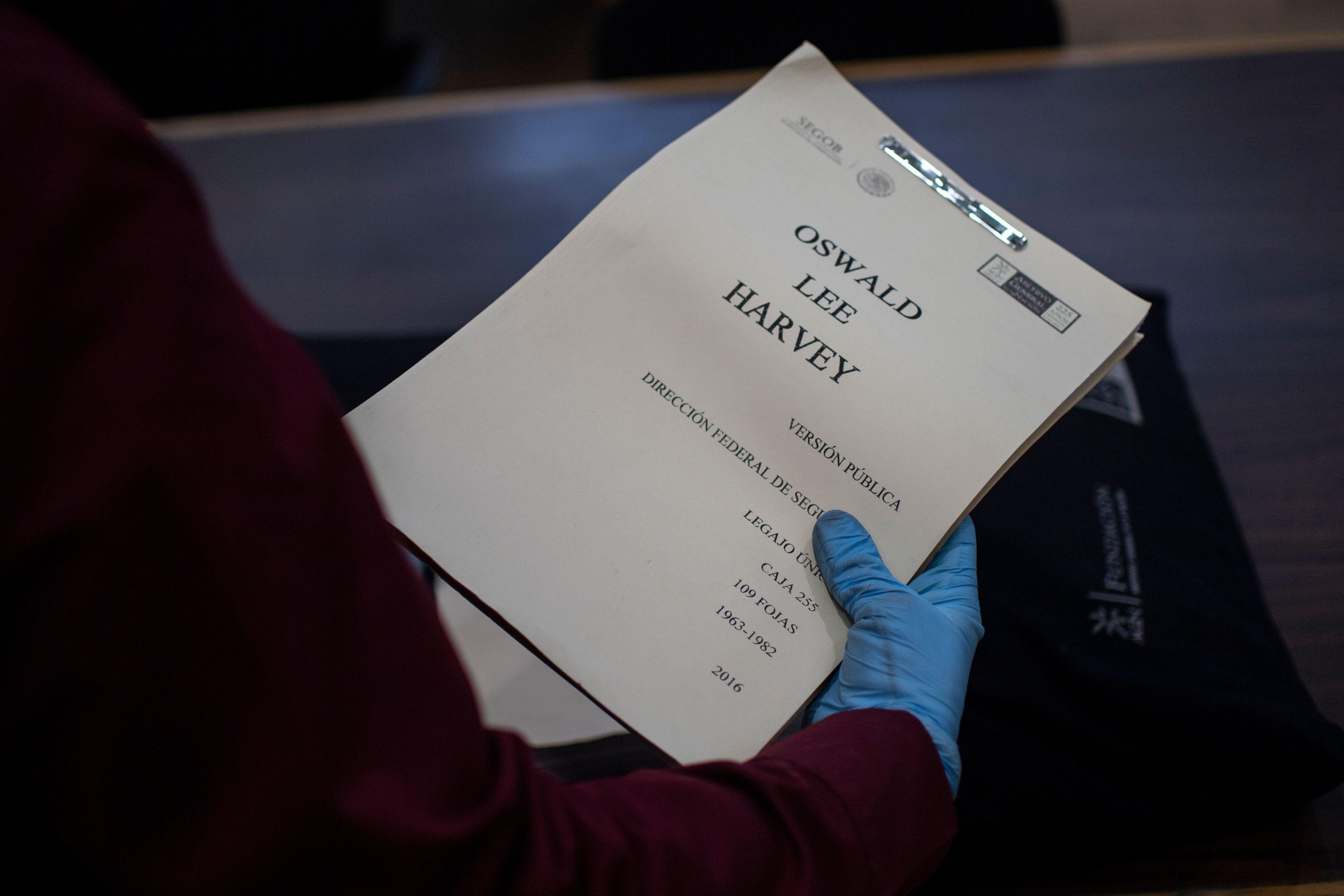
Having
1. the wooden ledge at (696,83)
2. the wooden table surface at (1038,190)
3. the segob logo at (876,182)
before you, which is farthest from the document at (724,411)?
the wooden ledge at (696,83)

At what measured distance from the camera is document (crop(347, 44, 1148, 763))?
1.43ft

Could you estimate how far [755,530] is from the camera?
46cm

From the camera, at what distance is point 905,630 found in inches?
18.9

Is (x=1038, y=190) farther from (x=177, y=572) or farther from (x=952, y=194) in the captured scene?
(x=177, y=572)

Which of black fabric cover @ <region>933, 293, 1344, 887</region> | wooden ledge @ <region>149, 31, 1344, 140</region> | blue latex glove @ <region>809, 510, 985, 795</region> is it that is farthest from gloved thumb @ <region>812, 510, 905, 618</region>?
wooden ledge @ <region>149, 31, 1344, 140</region>

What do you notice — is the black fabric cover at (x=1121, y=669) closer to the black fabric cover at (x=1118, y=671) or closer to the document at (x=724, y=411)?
the black fabric cover at (x=1118, y=671)

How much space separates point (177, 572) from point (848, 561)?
12.7 inches

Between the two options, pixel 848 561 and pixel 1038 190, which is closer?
pixel 848 561

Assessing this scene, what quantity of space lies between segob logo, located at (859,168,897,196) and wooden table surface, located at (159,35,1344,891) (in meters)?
0.46

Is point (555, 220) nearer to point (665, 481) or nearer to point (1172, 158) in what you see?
point (665, 481)

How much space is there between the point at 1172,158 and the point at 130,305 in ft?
3.57

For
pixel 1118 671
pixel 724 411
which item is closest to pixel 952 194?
pixel 724 411

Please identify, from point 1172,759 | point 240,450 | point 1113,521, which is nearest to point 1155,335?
point 1113,521

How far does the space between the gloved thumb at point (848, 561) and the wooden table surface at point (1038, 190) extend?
47cm
